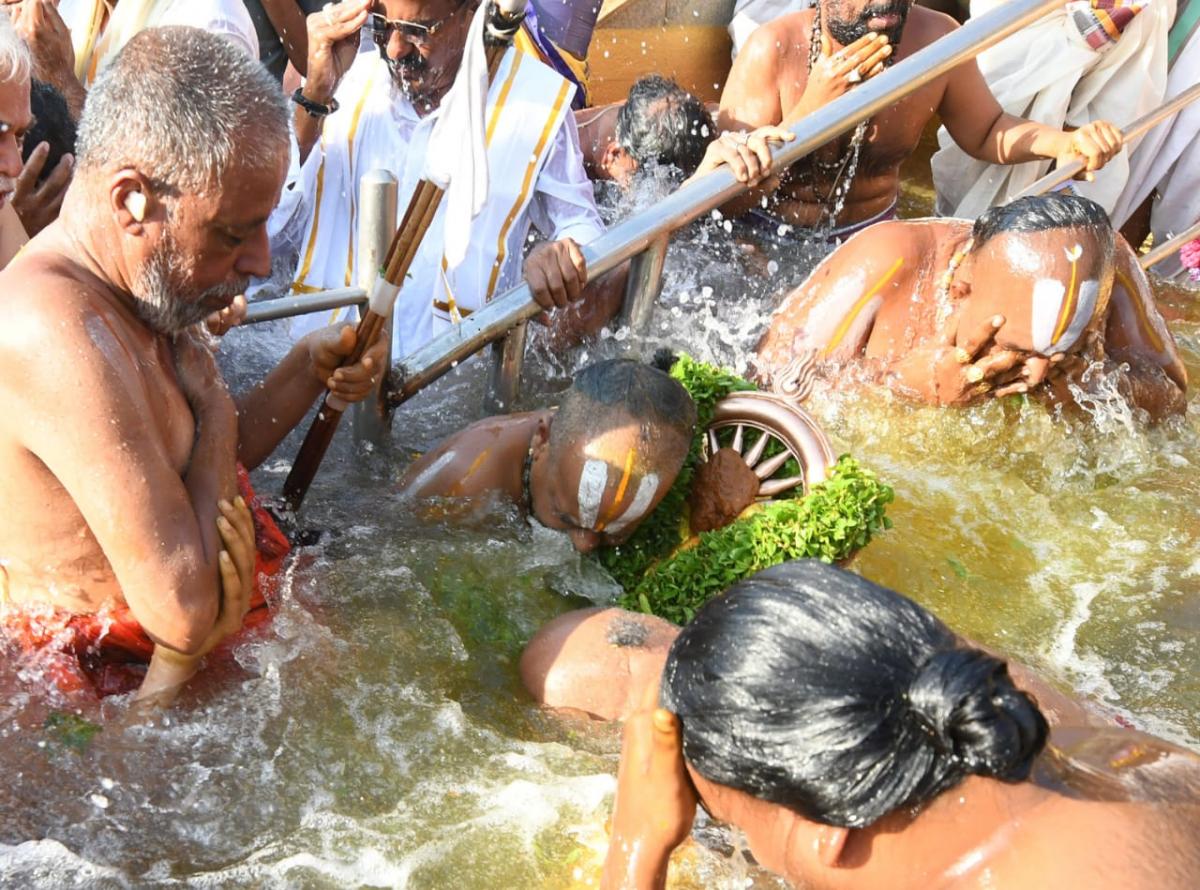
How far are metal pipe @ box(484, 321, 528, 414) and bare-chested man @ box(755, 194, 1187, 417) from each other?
3.18ft

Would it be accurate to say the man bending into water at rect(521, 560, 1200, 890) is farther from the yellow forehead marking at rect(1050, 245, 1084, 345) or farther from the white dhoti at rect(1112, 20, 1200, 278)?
the white dhoti at rect(1112, 20, 1200, 278)

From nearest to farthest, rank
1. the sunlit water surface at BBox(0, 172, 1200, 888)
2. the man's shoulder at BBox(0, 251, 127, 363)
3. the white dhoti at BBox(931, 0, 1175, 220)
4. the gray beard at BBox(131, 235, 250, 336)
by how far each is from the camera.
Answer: the man's shoulder at BBox(0, 251, 127, 363)
the gray beard at BBox(131, 235, 250, 336)
the sunlit water surface at BBox(0, 172, 1200, 888)
the white dhoti at BBox(931, 0, 1175, 220)

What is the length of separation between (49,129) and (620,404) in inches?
76.6

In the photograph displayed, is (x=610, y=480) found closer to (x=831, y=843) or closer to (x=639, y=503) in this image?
(x=639, y=503)

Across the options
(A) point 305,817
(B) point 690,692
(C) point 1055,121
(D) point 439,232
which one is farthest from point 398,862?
(C) point 1055,121

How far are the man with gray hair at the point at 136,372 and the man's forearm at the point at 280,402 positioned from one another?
60cm

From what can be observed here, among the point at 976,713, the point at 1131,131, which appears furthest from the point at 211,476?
the point at 1131,131

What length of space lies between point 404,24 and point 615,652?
7.55ft

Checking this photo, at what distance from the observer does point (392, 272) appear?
3084 mm

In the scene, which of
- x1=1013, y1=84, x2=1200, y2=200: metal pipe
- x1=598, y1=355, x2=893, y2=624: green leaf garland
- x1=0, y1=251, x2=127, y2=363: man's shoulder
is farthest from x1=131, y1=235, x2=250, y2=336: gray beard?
x1=1013, y1=84, x2=1200, y2=200: metal pipe

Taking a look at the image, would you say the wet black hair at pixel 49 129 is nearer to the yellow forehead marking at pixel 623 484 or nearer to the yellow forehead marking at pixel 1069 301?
the yellow forehead marking at pixel 623 484

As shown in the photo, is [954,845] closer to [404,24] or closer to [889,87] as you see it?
[889,87]

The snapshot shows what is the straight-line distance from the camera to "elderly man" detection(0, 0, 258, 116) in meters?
4.23

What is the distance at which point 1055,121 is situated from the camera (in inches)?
247
